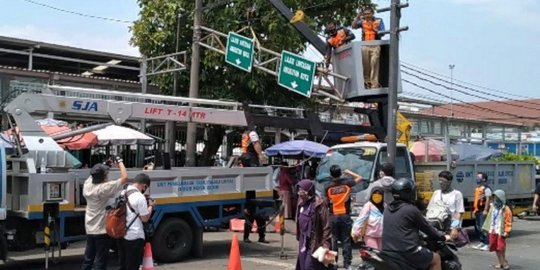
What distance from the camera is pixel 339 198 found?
34.6ft

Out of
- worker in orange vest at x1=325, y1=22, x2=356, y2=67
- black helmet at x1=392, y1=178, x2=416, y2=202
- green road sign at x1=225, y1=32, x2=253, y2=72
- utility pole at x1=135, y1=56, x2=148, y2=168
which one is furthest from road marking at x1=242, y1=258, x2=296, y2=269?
utility pole at x1=135, y1=56, x2=148, y2=168

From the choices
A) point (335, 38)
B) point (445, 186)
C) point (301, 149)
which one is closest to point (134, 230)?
point (445, 186)

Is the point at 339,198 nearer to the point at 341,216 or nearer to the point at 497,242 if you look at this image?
the point at 341,216

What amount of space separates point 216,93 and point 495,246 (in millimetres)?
10900

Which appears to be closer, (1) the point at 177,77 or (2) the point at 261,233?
(2) the point at 261,233

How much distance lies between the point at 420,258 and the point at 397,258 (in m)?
0.22

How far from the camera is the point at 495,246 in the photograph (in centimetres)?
1088

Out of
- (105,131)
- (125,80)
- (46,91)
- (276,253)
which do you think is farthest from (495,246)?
(125,80)

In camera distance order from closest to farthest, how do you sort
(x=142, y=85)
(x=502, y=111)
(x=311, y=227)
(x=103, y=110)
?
(x=311, y=227) → (x=103, y=110) → (x=142, y=85) → (x=502, y=111)

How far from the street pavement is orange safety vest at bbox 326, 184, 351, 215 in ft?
4.25

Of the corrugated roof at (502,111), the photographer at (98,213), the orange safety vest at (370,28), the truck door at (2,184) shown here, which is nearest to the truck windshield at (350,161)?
the orange safety vest at (370,28)

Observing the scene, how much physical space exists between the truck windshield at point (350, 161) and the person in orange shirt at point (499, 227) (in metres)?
2.55

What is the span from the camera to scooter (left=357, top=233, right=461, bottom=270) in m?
6.20

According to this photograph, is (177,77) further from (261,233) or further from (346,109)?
(346,109)
